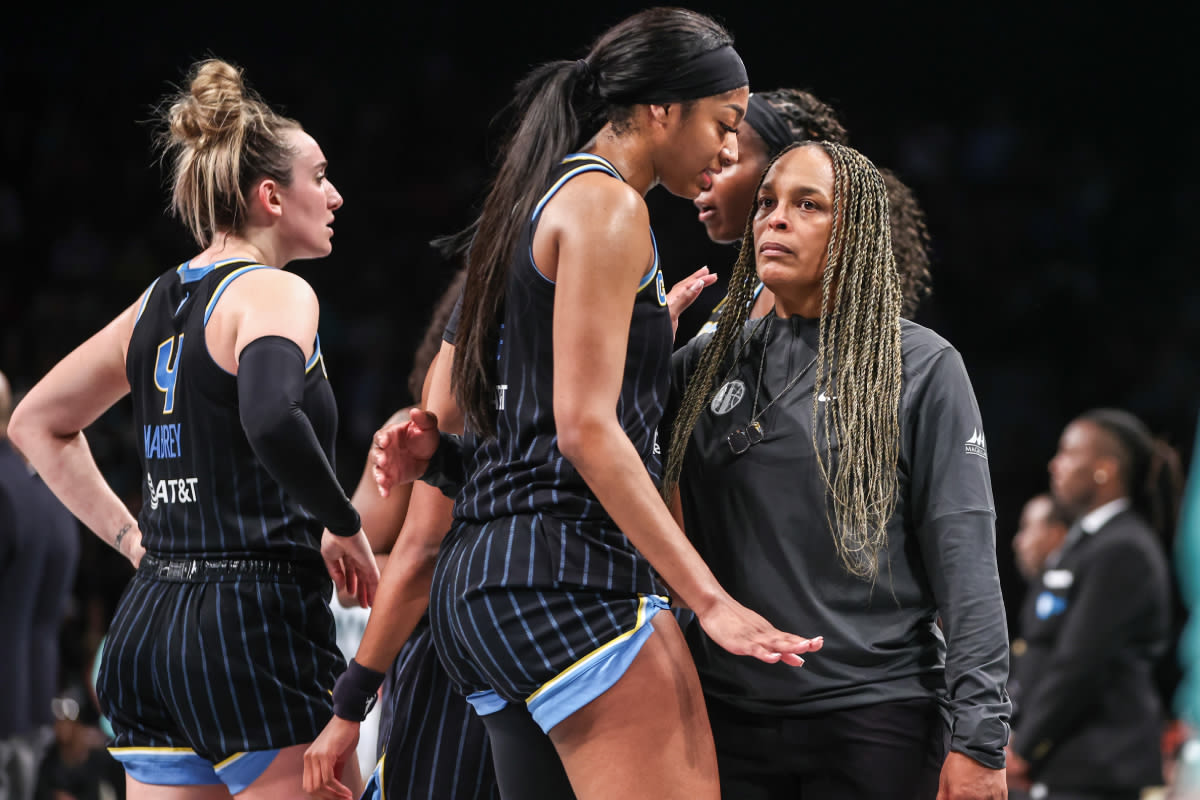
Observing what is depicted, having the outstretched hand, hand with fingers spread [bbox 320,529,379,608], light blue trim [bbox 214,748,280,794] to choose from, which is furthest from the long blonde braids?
light blue trim [bbox 214,748,280,794]

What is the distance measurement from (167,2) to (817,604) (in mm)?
7652

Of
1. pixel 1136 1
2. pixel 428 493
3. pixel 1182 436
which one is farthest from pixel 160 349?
pixel 1136 1

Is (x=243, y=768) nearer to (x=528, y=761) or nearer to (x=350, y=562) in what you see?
(x=350, y=562)

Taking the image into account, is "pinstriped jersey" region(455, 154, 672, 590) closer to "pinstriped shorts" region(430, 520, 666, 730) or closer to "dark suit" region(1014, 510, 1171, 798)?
"pinstriped shorts" region(430, 520, 666, 730)

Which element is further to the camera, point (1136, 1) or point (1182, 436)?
point (1136, 1)

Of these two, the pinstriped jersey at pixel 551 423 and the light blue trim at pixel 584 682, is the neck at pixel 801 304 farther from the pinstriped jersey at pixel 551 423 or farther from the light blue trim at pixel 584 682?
the light blue trim at pixel 584 682

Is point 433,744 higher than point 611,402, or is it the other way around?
point 611,402

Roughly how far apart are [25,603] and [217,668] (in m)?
2.64

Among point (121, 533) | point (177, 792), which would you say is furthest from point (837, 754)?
point (121, 533)

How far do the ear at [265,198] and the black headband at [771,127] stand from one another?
1.02 meters

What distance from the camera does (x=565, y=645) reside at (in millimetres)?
1738

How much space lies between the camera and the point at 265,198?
8.27 feet

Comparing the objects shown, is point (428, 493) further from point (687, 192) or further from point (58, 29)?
point (58, 29)

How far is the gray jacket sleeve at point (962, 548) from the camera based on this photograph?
1916 mm
